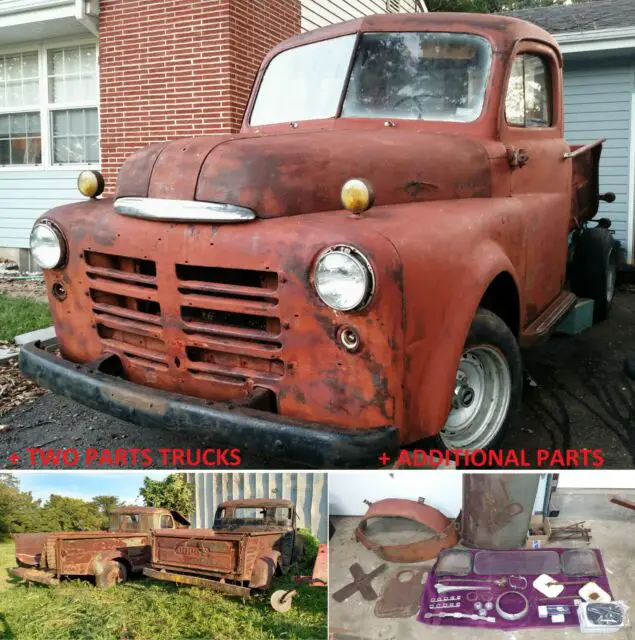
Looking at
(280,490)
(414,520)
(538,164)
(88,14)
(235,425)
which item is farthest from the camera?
(88,14)

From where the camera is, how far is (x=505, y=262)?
338cm

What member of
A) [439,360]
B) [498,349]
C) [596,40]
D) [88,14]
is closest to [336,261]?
[439,360]

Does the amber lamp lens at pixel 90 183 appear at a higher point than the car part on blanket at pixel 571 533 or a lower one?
higher

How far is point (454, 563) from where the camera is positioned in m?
3.52

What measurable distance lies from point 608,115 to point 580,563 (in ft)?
27.0

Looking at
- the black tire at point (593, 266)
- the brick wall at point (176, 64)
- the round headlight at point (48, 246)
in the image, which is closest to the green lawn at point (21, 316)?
the round headlight at point (48, 246)

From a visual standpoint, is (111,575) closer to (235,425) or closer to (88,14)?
(235,425)

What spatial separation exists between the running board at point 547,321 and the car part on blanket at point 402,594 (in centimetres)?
141

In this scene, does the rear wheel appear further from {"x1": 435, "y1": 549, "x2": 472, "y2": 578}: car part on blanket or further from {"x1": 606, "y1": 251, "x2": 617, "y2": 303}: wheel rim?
{"x1": 606, "y1": 251, "x2": 617, "y2": 303}: wheel rim

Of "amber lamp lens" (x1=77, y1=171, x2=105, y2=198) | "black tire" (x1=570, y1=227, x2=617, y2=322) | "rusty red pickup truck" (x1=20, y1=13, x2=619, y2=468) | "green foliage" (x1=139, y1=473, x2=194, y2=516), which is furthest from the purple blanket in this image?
"black tire" (x1=570, y1=227, x2=617, y2=322)

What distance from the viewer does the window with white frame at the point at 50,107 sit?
10078 mm

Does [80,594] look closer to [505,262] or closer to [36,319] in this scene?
[505,262]

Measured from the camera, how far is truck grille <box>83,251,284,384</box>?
2898mm

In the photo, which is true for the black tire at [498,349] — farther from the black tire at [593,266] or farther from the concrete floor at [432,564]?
the black tire at [593,266]
